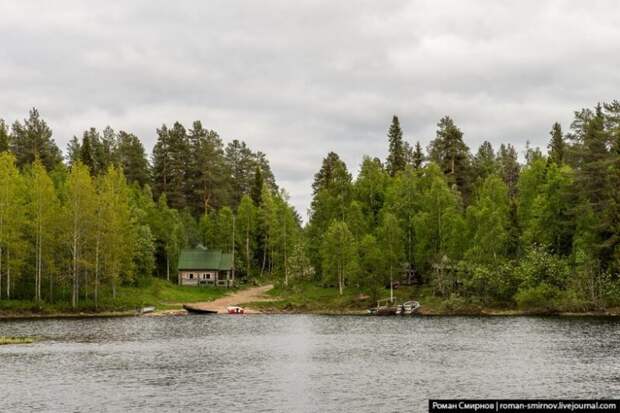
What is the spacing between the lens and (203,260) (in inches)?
5384

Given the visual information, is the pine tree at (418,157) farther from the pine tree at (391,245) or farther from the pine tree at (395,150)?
the pine tree at (391,245)

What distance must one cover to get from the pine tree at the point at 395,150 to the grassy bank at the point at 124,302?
50.8 m

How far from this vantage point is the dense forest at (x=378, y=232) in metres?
100

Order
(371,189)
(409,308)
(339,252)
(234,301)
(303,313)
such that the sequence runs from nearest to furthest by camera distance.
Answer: (409,308), (303,313), (339,252), (234,301), (371,189)

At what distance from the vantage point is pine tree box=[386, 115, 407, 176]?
158 m

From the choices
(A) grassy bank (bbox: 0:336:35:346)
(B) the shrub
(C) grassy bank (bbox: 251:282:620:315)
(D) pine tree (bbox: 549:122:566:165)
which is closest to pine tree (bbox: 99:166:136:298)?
(C) grassy bank (bbox: 251:282:620:315)

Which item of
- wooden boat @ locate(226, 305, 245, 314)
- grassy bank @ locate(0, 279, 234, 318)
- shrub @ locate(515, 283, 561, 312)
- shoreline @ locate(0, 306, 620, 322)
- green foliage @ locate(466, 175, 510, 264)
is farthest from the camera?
wooden boat @ locate(226, 305, 245, 314)

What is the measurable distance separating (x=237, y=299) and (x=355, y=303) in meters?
21.7

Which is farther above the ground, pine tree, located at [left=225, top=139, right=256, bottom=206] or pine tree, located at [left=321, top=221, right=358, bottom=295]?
pine tree, located at [left=225, top=139, right=256, bottom=206]

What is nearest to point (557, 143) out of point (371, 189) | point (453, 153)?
point (453, 153)

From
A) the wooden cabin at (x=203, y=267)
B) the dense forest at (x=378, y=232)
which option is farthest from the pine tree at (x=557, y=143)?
the wooden cabin at (x=203, y=267)

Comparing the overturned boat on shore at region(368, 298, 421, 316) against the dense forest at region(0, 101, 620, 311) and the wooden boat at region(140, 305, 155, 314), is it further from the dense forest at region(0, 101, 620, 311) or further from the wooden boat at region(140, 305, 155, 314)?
the wooden boat at region(140, 305, 155, 314)

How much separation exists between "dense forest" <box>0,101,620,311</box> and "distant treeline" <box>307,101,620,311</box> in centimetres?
24

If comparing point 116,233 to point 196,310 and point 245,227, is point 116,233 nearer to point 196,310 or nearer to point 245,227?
point 196,310
